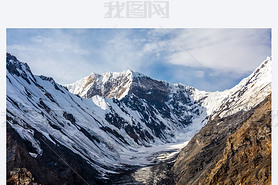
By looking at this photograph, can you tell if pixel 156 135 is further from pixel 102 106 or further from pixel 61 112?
pixel 61 112

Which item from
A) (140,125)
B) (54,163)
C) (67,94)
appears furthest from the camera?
(140,125)

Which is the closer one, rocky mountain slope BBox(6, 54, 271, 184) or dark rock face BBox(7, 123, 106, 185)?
dark rock face BBox(7, 123, 106, 185)

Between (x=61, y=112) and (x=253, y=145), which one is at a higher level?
(x=61, y=112)

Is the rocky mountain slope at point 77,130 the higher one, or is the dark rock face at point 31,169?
the rocky mountain slope at point 77,130

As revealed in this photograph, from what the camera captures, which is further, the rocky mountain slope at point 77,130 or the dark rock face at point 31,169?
the rocky mountain slope at point 77,130

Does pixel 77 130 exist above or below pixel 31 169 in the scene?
above

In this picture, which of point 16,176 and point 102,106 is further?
point 102,106

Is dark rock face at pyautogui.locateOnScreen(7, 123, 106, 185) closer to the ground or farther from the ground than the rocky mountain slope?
closer to the ground

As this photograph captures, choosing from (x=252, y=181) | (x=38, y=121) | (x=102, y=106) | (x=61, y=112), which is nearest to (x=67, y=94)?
(x=102, y=106)

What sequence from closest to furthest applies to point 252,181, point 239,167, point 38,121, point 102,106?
point 252,181
point 239,167
point 38,121
point 102,106

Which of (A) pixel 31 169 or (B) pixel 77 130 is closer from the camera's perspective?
(A) pixel 31 169

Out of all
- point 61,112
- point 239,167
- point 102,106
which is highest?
point 102,106
